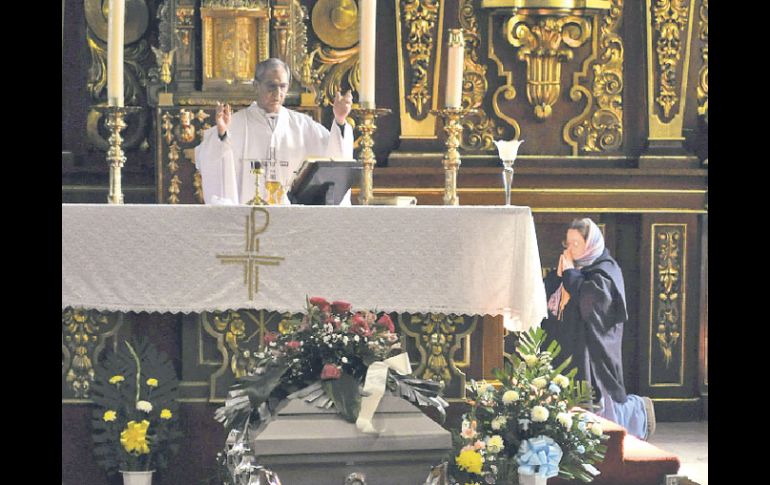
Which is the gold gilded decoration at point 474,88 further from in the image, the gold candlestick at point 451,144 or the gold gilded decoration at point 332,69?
the gold candlestick at point 451,144

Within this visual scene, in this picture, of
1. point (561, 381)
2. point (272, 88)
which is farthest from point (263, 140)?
point (561, 381)

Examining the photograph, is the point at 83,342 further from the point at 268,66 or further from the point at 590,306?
the point at 590,306

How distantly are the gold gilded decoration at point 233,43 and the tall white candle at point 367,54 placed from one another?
6.35ft

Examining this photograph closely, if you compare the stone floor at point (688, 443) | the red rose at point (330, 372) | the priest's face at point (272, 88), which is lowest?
the stone floor at point (688, 443)

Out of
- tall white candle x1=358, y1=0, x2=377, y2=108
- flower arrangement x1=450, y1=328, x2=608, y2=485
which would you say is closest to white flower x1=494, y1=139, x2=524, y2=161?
tall white candle x1=358, y1=0, x2=377, y2=108

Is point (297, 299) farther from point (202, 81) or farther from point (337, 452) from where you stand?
point (202, 81)

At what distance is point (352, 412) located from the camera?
6.43 meters

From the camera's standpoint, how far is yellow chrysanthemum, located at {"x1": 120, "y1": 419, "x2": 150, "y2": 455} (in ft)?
25.3

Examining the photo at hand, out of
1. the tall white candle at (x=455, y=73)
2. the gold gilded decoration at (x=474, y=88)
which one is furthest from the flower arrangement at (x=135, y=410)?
the gold gilded decoration at (x=474, y=88)

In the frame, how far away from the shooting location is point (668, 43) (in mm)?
11164

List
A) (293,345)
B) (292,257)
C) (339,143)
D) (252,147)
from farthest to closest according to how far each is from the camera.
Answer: (252,147), (339,143), (292,257), (293,345)

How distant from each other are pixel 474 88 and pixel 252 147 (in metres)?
2.59

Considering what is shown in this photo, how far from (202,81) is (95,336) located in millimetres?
2729

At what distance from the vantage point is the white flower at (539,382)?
7562 mm
